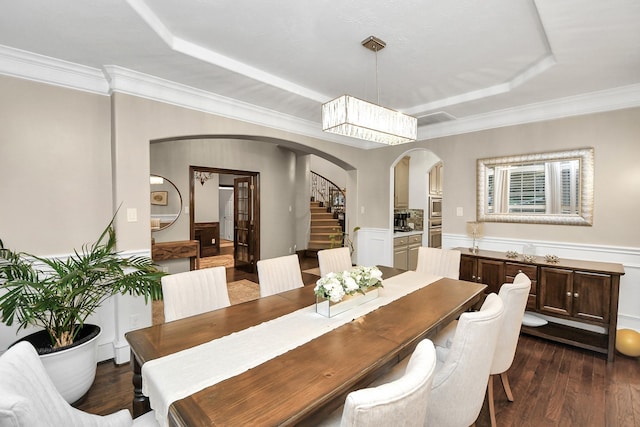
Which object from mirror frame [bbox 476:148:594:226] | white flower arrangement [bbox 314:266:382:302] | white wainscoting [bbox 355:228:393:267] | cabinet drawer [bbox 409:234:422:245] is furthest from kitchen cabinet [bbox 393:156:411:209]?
white flower arrangement [bbox 314:266:382:302]

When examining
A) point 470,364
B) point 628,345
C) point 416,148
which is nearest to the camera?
point 470,364

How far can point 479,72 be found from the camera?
2.80 m

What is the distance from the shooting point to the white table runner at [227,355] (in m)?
1.08

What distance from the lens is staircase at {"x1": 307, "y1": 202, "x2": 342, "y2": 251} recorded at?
736 centimetres

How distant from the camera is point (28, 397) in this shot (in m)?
0.94

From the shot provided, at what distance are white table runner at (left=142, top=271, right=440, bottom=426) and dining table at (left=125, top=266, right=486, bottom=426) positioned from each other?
0.06 feet

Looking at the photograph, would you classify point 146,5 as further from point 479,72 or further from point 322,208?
point 322,208

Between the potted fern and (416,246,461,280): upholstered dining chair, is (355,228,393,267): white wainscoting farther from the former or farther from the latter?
the potted fern

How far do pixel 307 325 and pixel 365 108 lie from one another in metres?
1.52

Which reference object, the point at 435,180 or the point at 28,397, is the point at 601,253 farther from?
the point at 28,397

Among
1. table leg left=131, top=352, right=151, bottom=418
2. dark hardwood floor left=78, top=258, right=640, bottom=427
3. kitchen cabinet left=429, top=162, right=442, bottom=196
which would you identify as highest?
kitchen cabinet left=429, top=162, right=442, bottom=196

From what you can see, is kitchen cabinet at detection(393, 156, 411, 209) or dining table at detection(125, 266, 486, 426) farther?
kitchen cabinet at detection(393, 156, 411, 209)

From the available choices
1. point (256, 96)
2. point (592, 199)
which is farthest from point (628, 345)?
point (256, 96)

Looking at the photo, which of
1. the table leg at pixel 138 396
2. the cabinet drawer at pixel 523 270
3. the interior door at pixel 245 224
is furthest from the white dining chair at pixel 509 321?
the interior door at pixel 245 224
